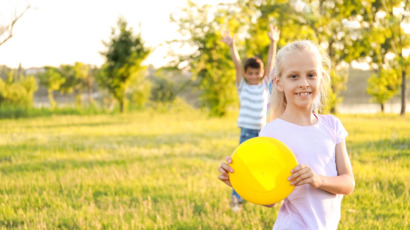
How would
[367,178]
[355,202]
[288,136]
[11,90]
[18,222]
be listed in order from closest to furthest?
[288,136] < [18,222] < [355,202] < [367,178] < [11,90]

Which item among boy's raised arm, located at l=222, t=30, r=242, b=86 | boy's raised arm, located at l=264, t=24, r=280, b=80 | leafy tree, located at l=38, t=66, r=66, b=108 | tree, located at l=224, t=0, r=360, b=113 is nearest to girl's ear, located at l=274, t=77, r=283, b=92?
boy's raised arm, located at l=264, t=24, r=280, b=80

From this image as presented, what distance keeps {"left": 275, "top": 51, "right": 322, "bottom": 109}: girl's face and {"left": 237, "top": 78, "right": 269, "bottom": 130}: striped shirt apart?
308 centimetres

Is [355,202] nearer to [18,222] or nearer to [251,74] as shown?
[251,74]

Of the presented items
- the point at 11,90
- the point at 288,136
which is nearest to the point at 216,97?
the point at 11,90

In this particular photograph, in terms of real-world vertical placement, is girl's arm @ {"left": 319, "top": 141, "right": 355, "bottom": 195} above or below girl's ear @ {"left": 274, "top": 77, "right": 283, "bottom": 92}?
below

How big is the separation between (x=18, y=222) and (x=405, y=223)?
4.13m

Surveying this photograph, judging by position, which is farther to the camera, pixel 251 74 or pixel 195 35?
pixel 195 35

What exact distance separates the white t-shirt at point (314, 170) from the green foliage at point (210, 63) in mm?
20559

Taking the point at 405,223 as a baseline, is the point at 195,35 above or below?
above

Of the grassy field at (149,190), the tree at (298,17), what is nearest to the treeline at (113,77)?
the tree at (298,17)

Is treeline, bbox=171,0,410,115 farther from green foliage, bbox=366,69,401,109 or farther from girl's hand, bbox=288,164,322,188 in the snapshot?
girl's hand, bbox=288,164,322,188

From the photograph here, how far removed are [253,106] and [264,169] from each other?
3.35 m

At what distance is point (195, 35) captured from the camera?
77.5 feet

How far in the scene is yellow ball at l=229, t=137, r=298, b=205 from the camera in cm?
197
